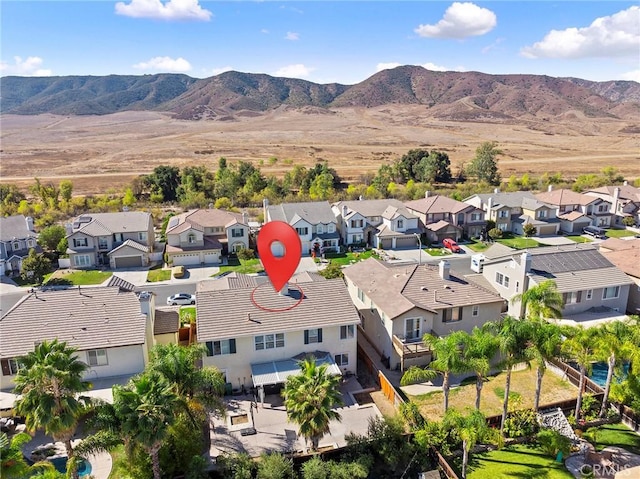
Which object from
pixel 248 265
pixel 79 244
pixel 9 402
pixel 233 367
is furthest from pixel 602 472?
pixel 79 244

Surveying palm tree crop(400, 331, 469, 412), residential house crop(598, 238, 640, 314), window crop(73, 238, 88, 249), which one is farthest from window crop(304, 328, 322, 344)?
window crop(73, 238, 88, 249)

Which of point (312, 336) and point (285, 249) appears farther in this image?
point (312, 336)

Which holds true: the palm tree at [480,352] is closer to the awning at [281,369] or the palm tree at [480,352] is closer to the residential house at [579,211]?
the awning at [281,369]

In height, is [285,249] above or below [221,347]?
above

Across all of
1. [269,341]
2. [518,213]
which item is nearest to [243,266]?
[269,341]

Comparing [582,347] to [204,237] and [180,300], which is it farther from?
[204,237]

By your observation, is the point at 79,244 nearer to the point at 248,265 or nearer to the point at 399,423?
the point at 248,265

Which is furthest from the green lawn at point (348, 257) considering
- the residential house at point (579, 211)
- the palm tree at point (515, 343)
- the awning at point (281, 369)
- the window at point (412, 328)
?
the palm tree at point (515, 343)

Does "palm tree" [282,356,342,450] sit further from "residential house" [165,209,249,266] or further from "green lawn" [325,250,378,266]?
"residential house" [165,209,249,266]
